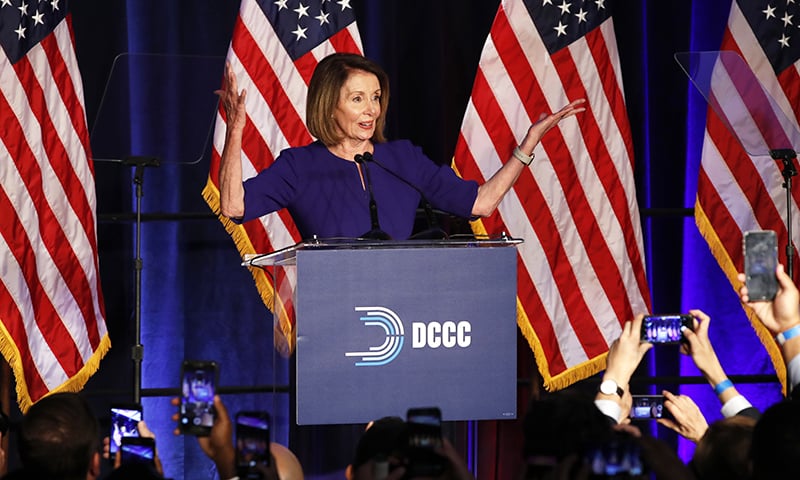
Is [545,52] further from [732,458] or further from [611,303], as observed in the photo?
[732,458]

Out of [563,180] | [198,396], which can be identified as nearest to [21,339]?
[563,180]

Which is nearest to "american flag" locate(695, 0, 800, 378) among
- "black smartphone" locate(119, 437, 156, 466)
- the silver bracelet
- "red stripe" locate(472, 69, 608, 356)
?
"red stripe" locate(472, 69, 608, 356)

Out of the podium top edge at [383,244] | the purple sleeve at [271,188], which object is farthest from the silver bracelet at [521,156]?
the podium top edge at [383,244]

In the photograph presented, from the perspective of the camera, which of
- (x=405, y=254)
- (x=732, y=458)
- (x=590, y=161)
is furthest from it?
(x=590, y=161)

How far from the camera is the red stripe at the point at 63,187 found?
5.10 metres

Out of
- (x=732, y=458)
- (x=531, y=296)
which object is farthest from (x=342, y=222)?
(x=732, y=458)

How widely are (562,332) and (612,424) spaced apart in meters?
2.91

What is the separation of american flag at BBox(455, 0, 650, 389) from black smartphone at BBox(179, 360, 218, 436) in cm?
289

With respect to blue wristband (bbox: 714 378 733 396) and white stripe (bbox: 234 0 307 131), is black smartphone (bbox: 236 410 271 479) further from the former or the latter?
white stripe (bbox: 234 0 307 131)

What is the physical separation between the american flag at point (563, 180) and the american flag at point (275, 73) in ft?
2.21

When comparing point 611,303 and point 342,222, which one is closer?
point 342,222

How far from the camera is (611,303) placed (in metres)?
5.38

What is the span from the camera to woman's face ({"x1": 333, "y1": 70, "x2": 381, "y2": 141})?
13.5 feet

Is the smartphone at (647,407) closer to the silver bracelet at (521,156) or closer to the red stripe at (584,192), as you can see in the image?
the silver bracelet at (521,156)
